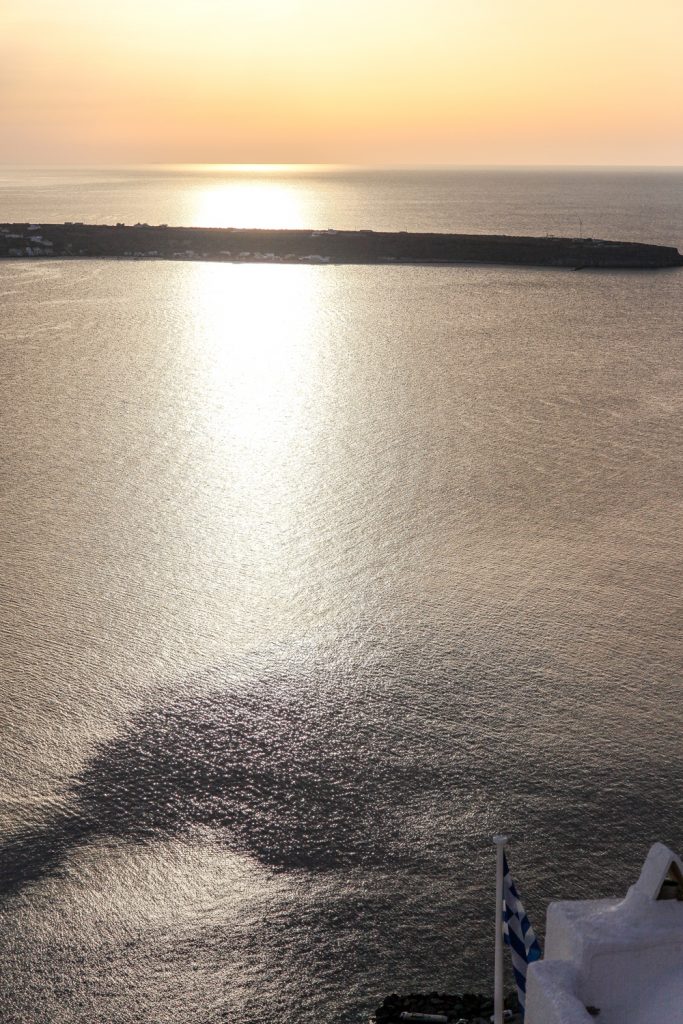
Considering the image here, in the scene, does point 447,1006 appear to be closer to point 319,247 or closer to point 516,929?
point 516,929

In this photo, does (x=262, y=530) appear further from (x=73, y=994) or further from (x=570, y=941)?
(x=570, y=941)

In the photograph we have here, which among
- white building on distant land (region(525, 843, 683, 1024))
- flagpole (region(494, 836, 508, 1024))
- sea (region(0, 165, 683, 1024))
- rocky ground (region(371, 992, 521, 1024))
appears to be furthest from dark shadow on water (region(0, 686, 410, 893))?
white building on distant land (region(525, 843, 683, 1024))

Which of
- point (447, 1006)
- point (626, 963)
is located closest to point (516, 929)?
point (626, 963)

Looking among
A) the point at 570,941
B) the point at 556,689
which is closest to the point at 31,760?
the point at 556,689

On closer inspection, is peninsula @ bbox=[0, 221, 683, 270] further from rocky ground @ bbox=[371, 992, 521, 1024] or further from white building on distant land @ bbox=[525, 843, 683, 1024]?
white building on distant land @ bbox=[525, 843, 683, 1024]

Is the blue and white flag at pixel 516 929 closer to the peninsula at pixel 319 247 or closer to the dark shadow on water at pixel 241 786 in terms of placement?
the dark shadow on water at pixel 241 786

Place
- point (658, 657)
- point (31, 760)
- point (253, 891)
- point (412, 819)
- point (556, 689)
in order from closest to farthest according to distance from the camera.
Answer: point (253, 891) < point (412, 819) < point (31, 760) < point (556, 689) < point (658, 657)

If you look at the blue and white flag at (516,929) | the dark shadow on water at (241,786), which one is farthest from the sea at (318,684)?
the blue and white flag at (516,929)
